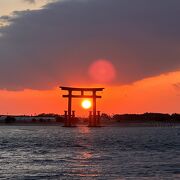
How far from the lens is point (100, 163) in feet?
120

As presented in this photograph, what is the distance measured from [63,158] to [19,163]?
17.2 ft

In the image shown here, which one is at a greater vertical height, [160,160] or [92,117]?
[92,117]

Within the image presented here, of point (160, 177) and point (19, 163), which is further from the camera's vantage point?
point (19, 163)

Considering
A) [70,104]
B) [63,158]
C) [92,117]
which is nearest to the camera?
[63,158]

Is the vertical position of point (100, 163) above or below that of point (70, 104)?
below

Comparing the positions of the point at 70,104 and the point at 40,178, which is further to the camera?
the point at 70,104

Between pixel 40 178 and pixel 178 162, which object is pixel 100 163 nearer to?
pixel 178 162

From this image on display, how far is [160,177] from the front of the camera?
2878 cm

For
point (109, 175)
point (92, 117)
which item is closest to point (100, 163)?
point (109, 175)

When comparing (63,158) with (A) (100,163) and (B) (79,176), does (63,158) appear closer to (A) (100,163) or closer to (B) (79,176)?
(A) (100,163)

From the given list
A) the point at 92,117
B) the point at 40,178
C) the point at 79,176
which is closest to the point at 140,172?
the point at 79,176

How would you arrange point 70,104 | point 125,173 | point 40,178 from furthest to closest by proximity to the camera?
1. point 70,104
2. point 125,173
3. point 40,178

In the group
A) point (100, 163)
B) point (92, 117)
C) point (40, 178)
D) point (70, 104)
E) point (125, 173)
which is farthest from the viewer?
point (92, 117)

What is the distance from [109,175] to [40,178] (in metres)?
3.70
